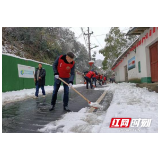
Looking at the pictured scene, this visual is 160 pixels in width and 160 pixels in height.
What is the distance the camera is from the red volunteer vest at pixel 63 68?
371 cm

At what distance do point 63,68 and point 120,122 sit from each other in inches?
83.0

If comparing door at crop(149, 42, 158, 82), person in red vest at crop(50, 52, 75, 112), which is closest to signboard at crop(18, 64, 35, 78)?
person in red vest at crop(50, 52, 75, 112)

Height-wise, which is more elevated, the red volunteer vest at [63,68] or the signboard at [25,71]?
the signboard at [25,71]

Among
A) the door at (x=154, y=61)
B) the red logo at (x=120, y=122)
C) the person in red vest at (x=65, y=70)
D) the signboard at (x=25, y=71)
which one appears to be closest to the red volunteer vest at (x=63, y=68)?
the person in red vest at (x=65, y=70)

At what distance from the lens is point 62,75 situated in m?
3.86

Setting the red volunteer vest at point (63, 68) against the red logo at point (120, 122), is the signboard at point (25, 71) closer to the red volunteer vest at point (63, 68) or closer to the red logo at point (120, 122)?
the red volunteer vest at point (63, 68)

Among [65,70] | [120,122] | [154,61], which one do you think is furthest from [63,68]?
[154,61]

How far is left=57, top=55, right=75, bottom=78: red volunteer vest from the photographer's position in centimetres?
371

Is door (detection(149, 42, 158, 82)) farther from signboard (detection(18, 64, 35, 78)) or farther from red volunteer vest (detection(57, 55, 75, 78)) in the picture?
signboard (detection(18, 64, 35, 78))

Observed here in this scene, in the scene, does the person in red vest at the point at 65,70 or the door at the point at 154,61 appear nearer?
the person in red vest at the point at 65,70

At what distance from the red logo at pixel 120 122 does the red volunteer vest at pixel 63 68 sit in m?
1.93

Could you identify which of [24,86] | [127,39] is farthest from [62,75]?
[127,39]

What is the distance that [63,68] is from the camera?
3.75 meters
